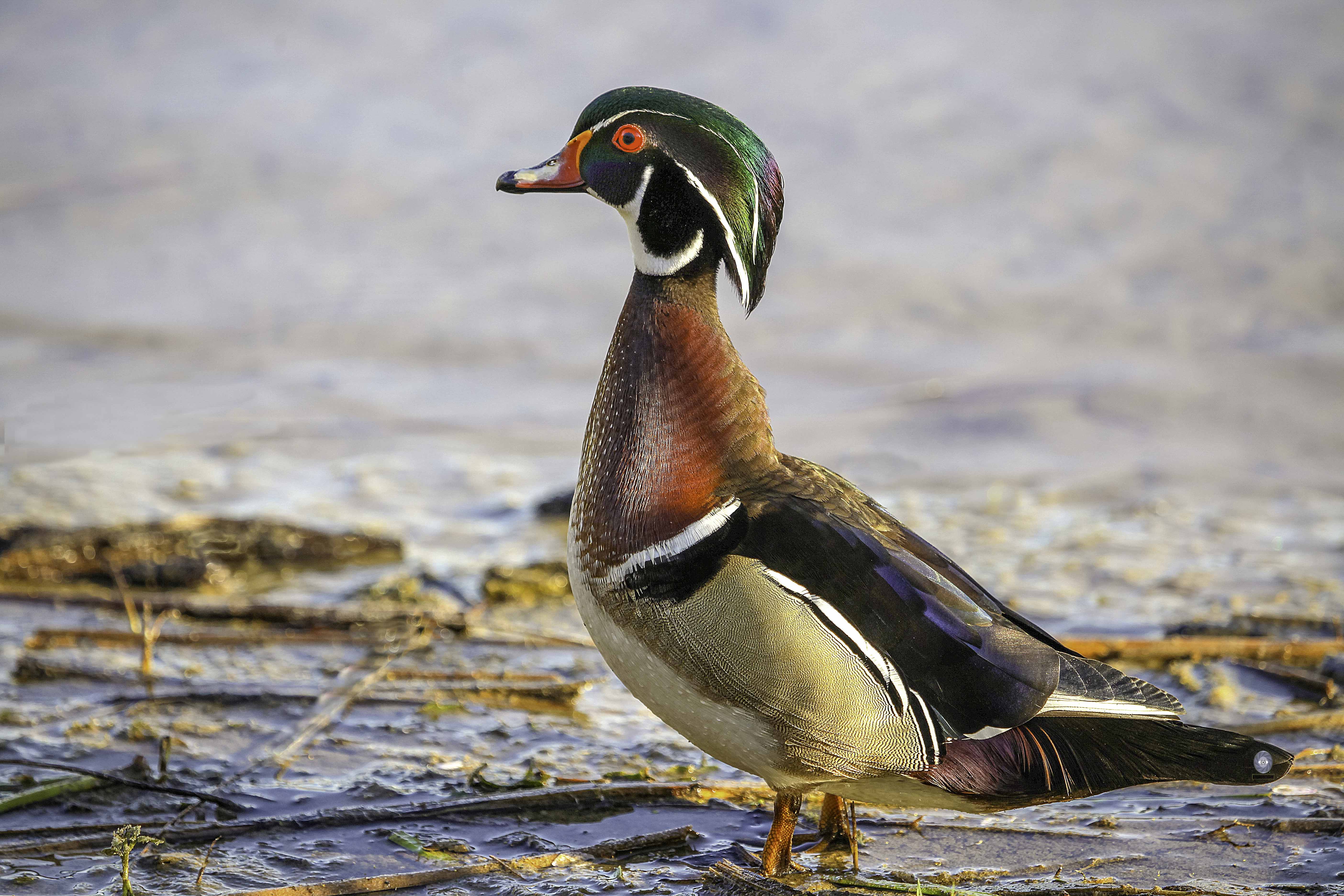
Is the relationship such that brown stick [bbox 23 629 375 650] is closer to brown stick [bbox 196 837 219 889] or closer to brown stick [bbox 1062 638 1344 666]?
brown stick [bbox 196 837 219 889]

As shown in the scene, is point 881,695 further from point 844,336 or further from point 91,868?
point 844,336

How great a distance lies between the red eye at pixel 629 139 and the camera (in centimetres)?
315

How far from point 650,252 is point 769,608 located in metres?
0.92

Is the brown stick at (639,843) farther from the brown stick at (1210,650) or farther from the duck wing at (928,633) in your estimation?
the brown stick at (1210,650)

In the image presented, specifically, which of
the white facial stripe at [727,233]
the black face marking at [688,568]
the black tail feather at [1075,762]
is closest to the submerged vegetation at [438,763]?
the black tail feather at [1075,762]

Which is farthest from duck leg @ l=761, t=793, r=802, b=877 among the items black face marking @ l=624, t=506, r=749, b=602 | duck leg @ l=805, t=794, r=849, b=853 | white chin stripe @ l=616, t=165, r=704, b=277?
white chin stripe @ l=616, t=165, r=704, b=277

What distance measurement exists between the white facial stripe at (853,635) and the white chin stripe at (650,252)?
791 mm

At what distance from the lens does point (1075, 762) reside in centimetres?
293

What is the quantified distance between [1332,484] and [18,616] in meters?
5.95

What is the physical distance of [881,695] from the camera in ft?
9.45

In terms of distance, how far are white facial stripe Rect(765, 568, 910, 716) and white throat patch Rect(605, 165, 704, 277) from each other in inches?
31.2

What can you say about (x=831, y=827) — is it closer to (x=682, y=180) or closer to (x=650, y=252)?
(x=650, y=252)

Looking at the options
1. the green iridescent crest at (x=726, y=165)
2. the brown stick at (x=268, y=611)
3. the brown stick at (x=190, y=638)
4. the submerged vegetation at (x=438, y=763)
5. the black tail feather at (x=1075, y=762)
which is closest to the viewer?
the black tail feather at (x=1075, y=762)

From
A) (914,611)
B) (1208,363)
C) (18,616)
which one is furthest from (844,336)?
(914,611)
